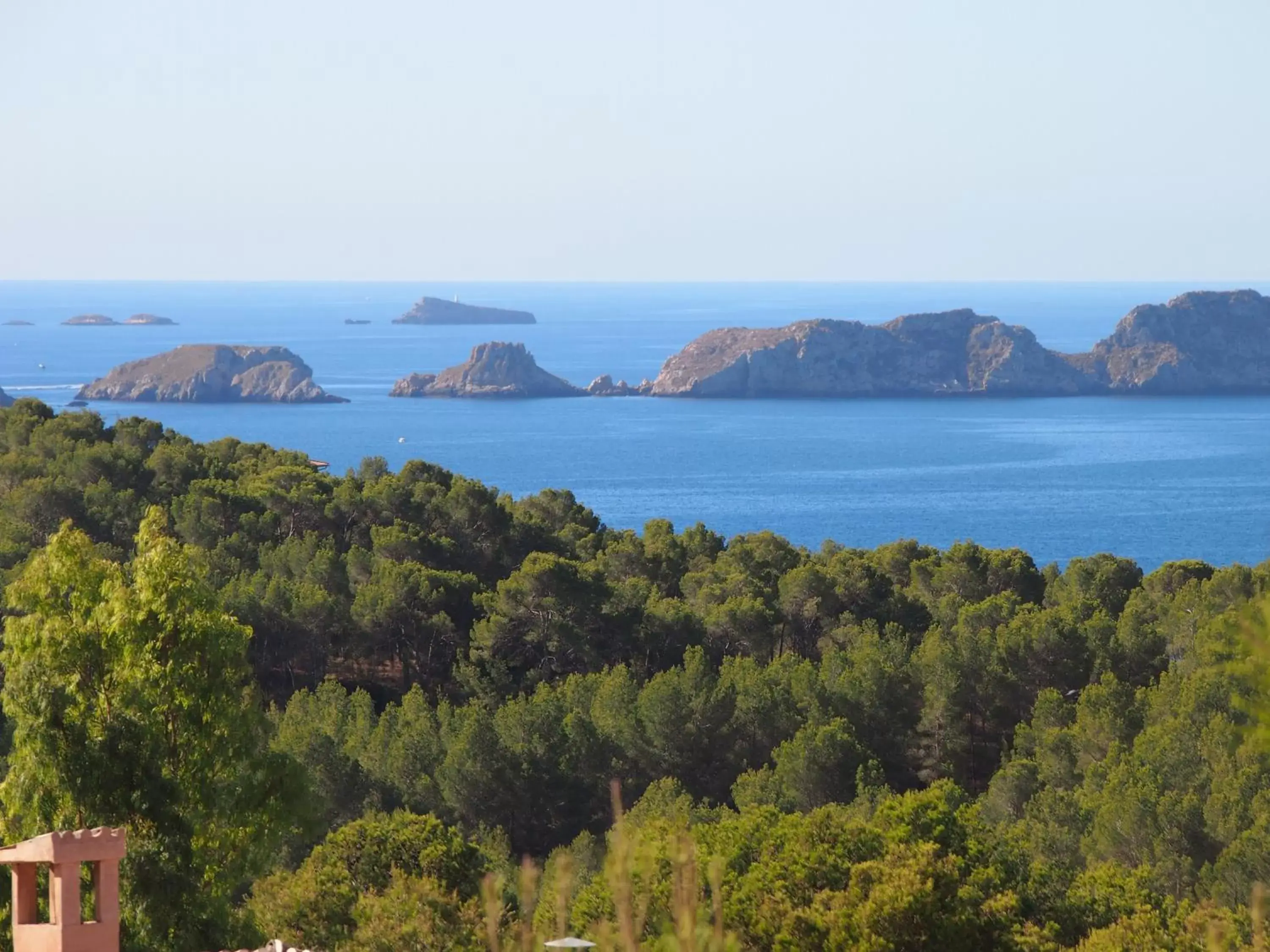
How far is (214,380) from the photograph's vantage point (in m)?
122

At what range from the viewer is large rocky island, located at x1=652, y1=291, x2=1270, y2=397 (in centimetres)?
12950

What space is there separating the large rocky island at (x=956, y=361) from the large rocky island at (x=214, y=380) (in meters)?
29.0

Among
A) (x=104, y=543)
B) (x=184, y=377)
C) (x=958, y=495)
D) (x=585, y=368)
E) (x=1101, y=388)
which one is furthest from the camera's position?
(x=585, y=368)

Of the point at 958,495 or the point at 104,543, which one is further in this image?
the point at 958,495

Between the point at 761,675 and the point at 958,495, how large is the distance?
187 feet

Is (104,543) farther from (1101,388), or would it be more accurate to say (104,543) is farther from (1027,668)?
(1101,388)

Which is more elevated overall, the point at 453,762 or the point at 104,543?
the point at 104,543

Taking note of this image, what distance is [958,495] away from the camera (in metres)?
76.1

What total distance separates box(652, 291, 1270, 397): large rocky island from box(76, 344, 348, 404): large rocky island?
29031 millimetres

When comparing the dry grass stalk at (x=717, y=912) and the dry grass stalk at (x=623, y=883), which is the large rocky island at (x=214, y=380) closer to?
the dry grass stalk at (x=717, y=912)

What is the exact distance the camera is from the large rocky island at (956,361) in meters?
130

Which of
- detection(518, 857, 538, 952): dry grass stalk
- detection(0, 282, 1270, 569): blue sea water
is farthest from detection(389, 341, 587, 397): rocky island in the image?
detection(518, 857, 538, 952): dry grass stalk

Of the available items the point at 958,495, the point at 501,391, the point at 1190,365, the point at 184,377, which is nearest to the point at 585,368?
the point at 501,391

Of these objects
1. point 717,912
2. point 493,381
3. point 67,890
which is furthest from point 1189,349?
point 717,912
